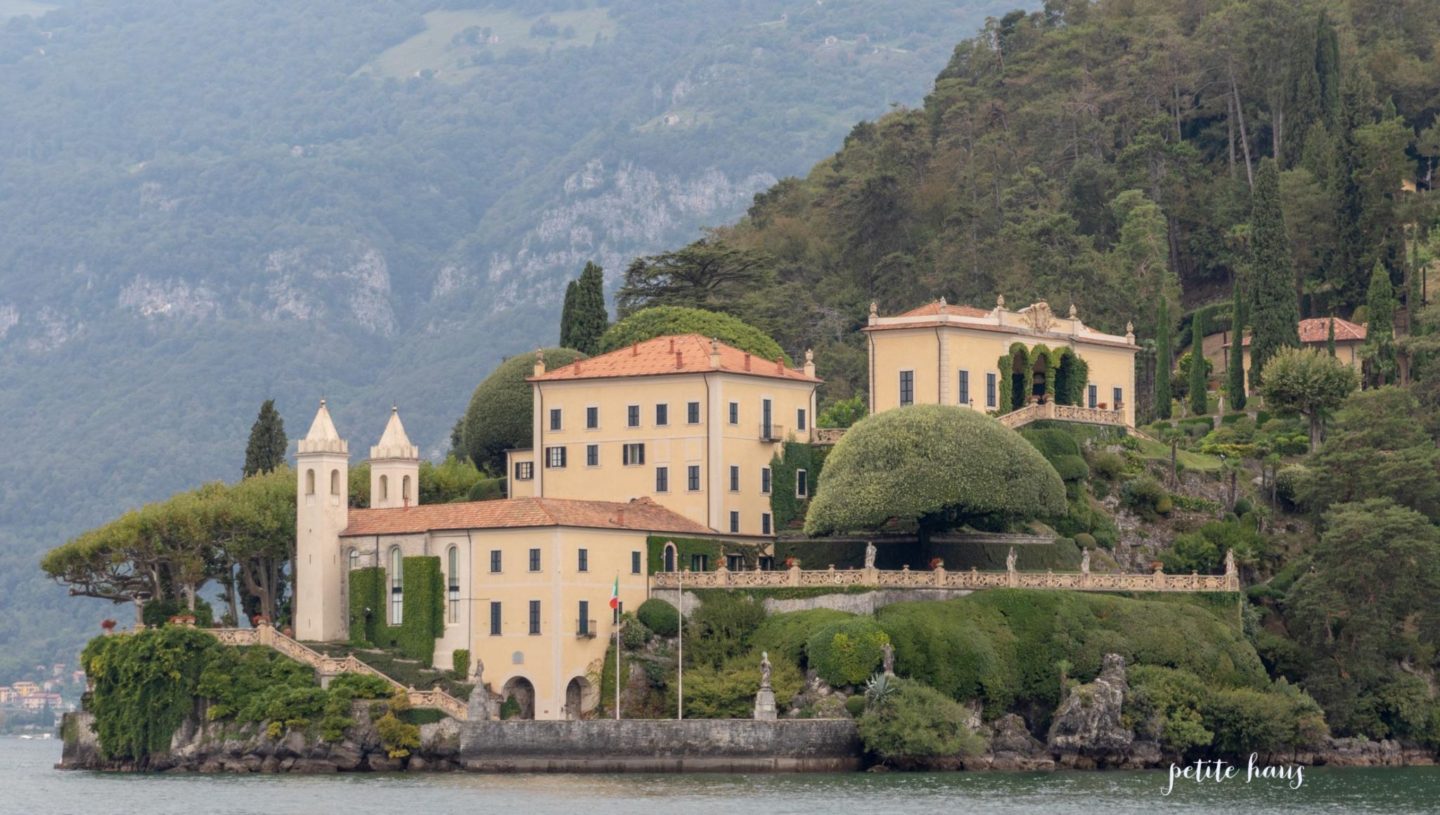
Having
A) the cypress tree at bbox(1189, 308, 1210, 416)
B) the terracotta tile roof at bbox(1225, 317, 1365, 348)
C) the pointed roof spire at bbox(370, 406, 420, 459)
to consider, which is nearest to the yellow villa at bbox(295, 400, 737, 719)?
the pointed roof spire at bbox(370, 406, 420, 459)

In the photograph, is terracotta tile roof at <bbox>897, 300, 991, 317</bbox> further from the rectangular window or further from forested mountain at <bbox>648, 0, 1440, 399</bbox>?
forested mountain at <bbox>648, 0, 1440, 399</bbox>

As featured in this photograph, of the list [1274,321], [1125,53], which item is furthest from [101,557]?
[1125,53]

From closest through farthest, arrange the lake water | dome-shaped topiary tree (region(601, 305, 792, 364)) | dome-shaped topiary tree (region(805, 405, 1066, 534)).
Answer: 1. the lake water
2. dome-shaped topiary tree (region(805, 405, 1066, 534))
3. dome-shaped topiary tree (region(601, 305, 792, 364))

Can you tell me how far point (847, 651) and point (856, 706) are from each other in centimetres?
201

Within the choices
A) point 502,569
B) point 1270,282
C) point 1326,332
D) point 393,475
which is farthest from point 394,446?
point 1326,332

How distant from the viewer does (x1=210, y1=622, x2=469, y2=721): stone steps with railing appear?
8525 centimetres

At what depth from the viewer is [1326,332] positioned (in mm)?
113625

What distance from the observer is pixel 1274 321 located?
109 m

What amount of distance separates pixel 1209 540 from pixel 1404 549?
334 inches

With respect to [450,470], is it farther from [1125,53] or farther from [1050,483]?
[1125,53]

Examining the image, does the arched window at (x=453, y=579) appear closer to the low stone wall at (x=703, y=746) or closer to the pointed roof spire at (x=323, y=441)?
the pointed roof spire at (x=323, y=441)

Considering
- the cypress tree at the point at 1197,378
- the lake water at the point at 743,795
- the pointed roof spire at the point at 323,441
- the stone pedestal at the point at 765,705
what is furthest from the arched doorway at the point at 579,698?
the cypress tree at the point at 1197,378

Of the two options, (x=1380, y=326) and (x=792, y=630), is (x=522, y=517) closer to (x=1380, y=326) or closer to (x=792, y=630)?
(x=792, y=630)

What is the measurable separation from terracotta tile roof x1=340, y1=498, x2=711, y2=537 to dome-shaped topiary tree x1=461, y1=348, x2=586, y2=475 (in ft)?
38.1
